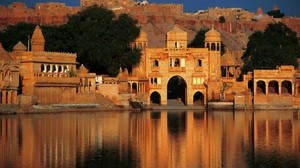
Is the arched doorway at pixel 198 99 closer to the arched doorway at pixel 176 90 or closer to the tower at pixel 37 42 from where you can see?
the arched doorway at pixel 176 90

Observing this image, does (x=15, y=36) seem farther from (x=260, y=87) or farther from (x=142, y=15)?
(x=142, y=15)

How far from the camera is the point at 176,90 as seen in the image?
7081cm

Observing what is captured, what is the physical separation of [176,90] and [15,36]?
13.5m

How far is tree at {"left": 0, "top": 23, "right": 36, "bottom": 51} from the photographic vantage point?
225 ft

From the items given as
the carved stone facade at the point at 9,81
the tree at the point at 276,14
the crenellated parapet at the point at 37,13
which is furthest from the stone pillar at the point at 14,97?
the tree at the point at 276,14

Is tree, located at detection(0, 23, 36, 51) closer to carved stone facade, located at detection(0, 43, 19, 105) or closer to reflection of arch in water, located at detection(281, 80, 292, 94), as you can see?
carved stone facade, located at detection(0, 43, 19, 105)

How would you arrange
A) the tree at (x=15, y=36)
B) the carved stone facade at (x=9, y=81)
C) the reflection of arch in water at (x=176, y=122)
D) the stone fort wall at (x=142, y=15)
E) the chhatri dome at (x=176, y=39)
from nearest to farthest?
the reflection of arch in water at (x=176, y=122)
the carved stone facade at (x=9, y=81)
the chhatri dome at (x=176, y=39)
the tree at (x=15, y=36)
the stone fort wall at (x=142, y=15)

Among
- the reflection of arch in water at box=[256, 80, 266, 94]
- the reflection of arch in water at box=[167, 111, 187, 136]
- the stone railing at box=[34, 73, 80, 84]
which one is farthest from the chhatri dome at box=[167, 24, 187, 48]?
the stone railing at box=[34, 73, 80, 84]

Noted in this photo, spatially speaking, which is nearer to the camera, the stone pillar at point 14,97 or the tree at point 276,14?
the stone pillar at point 14,97

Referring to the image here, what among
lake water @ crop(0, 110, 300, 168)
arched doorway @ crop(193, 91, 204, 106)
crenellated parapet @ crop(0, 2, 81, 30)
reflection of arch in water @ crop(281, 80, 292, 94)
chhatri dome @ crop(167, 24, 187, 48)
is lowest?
lake water @ crop(0, 110, 300, 168)

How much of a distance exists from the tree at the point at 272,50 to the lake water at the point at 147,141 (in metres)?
16.3

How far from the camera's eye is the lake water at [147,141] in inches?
1195

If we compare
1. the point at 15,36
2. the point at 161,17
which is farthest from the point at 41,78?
the point at 161,17

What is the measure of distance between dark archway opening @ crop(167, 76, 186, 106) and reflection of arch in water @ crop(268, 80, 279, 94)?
6590mm
